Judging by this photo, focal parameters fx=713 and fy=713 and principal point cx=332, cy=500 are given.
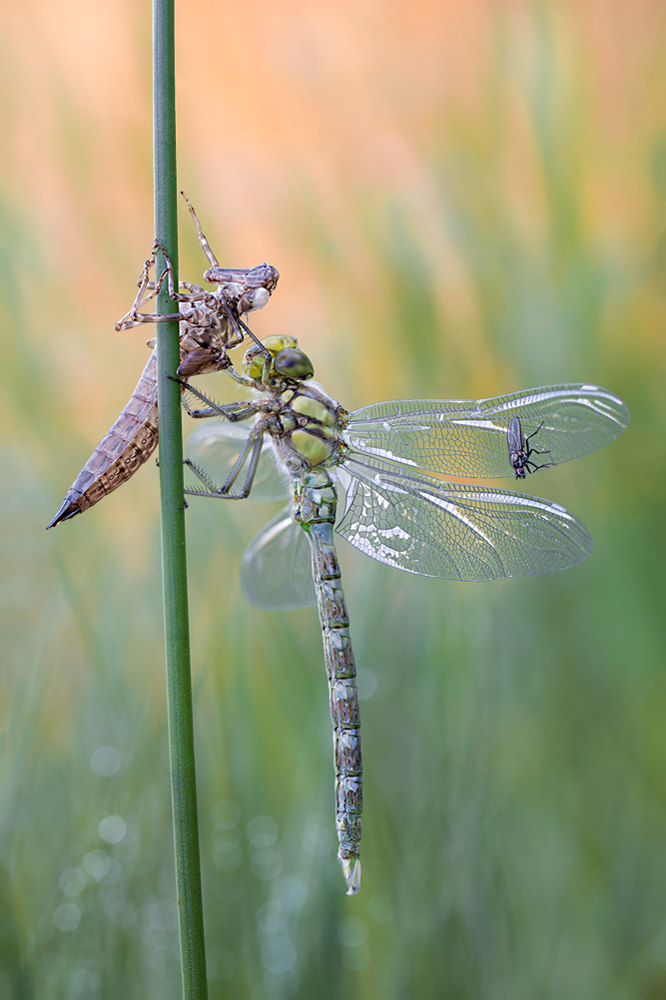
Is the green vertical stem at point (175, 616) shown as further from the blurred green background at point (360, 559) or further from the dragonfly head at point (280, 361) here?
the blurred green background at point (360, 559)

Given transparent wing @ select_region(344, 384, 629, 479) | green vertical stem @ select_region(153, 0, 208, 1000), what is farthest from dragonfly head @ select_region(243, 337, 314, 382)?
green vertical stem @ select_region(153, 0, 208, 1000)

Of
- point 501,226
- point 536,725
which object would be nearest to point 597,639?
point 536,725

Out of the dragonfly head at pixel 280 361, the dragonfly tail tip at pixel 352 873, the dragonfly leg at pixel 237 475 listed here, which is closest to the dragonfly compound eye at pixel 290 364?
the dragonfly head at pixel 280 361

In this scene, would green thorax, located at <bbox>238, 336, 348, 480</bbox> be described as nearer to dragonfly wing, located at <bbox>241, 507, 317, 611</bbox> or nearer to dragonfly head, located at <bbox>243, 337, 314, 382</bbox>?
dragonfly head, located at <bbox>243, 337, 314, 382</bbox>

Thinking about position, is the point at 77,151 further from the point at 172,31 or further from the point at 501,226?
the point at 172,31

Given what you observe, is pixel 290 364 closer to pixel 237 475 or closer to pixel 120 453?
pixel 237 475

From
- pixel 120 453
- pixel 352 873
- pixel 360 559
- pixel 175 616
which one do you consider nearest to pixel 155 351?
pixel 120 453
